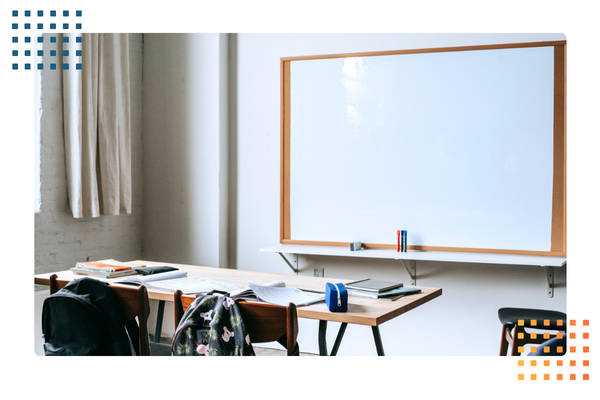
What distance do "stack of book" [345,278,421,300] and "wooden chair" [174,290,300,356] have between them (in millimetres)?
507

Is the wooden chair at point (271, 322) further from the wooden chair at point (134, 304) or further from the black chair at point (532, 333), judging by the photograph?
the black chair at point (532, 333)

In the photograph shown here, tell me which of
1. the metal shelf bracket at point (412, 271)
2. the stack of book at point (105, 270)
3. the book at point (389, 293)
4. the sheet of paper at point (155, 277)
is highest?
the stack of book at point (105, 270)

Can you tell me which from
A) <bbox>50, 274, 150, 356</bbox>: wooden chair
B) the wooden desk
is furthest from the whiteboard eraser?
<bbox>50, 274, 150, 356</bbox>: wooden chair

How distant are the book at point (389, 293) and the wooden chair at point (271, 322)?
0.50 m

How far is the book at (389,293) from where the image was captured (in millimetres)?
2139

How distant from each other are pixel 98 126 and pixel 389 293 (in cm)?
239

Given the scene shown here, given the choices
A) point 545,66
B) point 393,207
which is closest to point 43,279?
point 393,207

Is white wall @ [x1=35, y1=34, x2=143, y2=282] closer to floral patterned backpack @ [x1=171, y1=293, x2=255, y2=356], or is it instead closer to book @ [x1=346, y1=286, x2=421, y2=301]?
floral patterned backpack @ [x1=171, y1=293, x2=255, y2=356]

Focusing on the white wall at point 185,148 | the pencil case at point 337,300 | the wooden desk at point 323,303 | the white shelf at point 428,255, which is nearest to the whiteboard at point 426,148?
the white shelf at point 428,255

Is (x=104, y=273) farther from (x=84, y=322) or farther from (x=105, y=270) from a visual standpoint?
(x=84, y=322)

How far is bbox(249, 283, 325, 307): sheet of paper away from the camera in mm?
2019

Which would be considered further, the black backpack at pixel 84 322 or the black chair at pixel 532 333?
the black backpack at pixel 84 322

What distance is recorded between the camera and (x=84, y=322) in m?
1.93

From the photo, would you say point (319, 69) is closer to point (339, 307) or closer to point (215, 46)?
point (215, 46)
